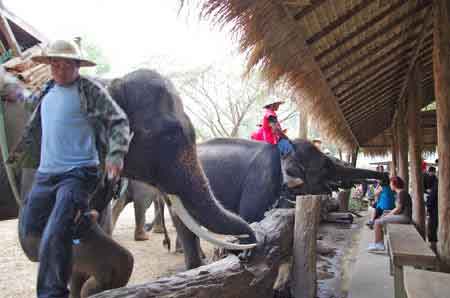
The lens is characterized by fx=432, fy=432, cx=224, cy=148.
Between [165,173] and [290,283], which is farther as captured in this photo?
[290,283]

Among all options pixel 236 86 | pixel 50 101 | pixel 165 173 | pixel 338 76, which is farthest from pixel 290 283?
pixel 236 86

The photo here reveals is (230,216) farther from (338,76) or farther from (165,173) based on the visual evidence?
(338,76)

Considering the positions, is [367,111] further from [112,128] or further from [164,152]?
[112,128]

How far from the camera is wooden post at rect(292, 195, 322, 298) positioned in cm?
397

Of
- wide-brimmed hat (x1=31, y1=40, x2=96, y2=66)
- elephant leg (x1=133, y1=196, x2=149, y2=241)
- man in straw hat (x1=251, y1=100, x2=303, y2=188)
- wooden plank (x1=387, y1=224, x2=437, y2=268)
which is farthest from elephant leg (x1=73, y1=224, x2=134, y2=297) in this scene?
elephant leg (x1=133, y1=196, x2=149, y2=241)

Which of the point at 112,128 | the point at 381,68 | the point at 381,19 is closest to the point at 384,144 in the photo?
the point at 381,68

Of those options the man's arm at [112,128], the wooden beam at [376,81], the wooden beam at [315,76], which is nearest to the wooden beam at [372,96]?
the wooden beam at [315,76]

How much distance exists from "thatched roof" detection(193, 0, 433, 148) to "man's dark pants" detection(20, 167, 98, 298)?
7.98 feet

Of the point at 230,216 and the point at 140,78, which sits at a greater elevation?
the point at 140,78

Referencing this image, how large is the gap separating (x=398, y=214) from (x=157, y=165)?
431cm

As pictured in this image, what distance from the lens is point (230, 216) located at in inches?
122

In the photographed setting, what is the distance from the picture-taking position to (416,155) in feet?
23.1

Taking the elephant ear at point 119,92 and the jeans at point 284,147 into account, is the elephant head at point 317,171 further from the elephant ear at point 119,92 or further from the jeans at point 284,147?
the elephant ear at point 119,92

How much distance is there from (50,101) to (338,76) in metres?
5.82
